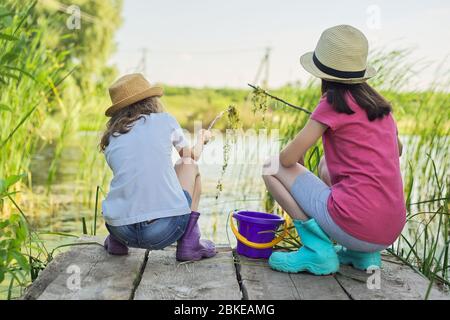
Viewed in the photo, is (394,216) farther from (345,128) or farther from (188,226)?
(188,226)

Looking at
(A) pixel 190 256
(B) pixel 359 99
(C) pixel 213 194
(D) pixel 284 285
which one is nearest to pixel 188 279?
(A) pixel 190 256

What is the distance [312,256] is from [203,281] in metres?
0.43

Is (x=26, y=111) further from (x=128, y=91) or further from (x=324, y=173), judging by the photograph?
(x=324, y=173)

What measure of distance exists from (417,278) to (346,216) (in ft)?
1.37

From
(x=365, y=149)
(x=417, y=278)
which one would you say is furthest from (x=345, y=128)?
(x=417, y=278)

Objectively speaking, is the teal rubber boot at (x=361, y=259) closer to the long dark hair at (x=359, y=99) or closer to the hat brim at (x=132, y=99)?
the long dark hair at (x=359, y=99)

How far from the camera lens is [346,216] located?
230cm

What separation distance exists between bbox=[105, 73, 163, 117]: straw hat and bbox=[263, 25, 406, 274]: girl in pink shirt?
61cm

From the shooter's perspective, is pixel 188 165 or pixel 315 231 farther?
pixel 188 165

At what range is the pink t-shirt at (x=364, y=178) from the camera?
2301 millimetres

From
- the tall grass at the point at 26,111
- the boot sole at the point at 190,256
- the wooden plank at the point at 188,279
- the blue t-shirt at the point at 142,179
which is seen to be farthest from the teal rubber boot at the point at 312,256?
the tall grass at the point at 26,111

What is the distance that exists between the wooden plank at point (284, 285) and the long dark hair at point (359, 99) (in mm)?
649

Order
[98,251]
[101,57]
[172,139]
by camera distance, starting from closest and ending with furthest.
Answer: [172,139] → [98,251] → [101,57]

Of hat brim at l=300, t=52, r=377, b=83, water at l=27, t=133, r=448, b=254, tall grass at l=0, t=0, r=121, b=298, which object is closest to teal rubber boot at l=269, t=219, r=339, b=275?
hat brim at l=300, t=52, r=377, b=83
